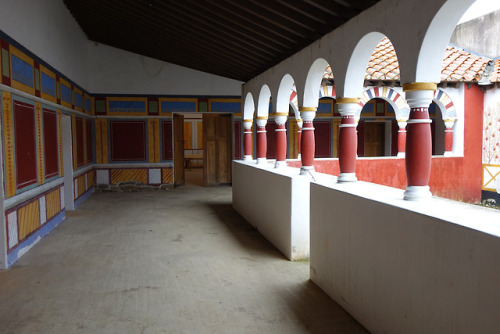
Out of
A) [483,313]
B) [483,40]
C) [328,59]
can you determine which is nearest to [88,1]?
[328,59]

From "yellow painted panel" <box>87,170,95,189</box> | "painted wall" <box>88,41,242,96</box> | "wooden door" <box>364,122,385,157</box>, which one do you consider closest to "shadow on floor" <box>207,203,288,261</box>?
"yellow painted panel" <box>87,170,95,189</box>

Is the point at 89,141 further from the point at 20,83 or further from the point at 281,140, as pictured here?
the point at 281,140

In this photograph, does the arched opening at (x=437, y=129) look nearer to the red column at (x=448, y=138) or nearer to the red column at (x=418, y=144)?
the red column at (x=448, y=138)

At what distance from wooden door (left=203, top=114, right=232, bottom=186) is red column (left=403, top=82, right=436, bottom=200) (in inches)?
377

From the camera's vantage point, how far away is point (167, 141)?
1227cm

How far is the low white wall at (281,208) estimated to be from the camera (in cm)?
525

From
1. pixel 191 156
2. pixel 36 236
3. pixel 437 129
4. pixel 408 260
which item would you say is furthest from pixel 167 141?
pixel 408 260

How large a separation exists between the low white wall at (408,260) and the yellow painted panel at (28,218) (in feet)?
12.6

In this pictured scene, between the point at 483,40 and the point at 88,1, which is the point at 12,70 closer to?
the point at 88,1

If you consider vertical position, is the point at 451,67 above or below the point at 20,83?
above

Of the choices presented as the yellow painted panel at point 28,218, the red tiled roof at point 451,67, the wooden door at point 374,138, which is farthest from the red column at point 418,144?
the wooden door at point 374,138

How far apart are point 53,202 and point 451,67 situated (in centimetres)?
873

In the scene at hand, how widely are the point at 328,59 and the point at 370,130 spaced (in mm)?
9869

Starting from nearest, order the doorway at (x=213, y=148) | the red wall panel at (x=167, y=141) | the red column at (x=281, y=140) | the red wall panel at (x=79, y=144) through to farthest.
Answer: the red column at (x=281, y=140) < the red wall panel at (x=79, y=144) < the red wall panel at (x=167, y=141) < the doorway at (x=213, y=148)
